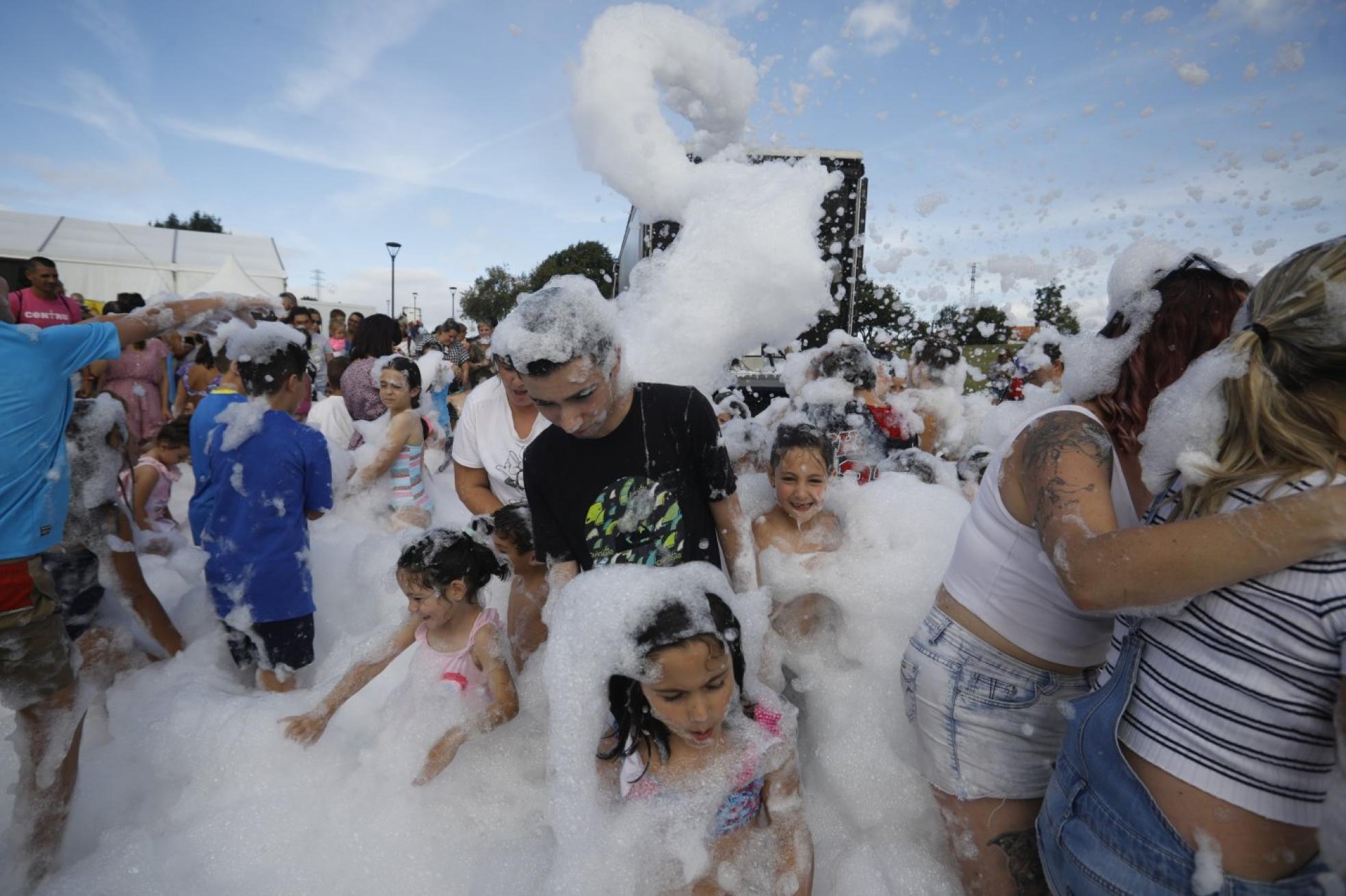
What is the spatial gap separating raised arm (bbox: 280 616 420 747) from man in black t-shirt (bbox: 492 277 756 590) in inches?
30.5

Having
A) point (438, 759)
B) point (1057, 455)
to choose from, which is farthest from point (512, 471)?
point (1057, 455)

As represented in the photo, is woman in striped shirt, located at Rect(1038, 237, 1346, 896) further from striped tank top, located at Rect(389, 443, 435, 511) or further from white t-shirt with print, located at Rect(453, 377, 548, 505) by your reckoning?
striped tank top, located at Rect(389, 443, 435, 511)

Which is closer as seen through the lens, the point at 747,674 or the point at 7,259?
the point at 747,674

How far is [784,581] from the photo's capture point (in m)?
2.59

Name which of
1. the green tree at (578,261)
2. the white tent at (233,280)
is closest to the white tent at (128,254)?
the white tent at (233,280)

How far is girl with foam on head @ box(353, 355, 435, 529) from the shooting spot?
4102 millimetres

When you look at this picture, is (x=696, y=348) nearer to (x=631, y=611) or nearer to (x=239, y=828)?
(x=631, y=611)

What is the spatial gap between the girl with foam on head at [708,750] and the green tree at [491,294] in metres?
31.1

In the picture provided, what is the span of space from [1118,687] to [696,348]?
1839 millimetres

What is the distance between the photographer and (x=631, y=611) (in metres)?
1.78

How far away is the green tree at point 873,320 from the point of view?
563cm

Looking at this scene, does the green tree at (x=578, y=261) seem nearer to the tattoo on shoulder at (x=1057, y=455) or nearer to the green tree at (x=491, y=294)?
the green tree at (x=491, y=294)

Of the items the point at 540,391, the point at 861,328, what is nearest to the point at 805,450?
the point at 540,391

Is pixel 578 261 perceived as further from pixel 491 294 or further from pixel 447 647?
pixel 447 647
